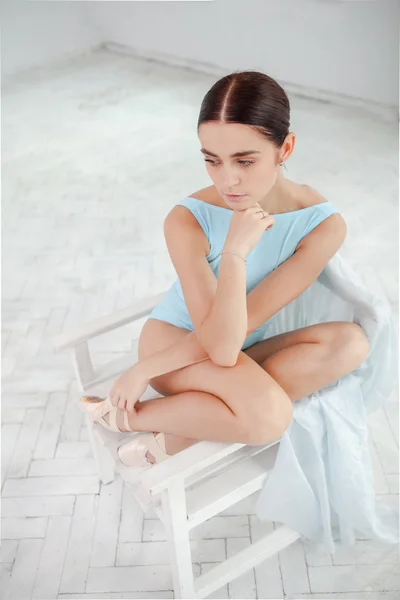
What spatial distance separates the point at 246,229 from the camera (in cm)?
147

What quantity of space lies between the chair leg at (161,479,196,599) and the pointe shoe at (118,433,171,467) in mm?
152

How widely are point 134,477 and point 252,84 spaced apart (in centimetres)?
105

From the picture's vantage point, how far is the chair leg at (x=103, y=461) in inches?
80.1

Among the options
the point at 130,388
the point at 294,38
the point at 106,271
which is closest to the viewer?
the point at 130,388

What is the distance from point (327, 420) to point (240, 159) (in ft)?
2.50

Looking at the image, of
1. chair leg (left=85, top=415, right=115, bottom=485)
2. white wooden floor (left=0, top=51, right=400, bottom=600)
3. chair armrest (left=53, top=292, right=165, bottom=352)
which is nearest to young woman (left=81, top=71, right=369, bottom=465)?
chair armrest (left=53, top=292, right=165, bottom=352)

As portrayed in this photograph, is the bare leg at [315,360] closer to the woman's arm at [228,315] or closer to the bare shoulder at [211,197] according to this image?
the woman's arm at [228,315]

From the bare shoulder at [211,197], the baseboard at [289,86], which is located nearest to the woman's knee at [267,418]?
the bare shoulder at [211,197]

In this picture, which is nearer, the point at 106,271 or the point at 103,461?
the point at 103,461

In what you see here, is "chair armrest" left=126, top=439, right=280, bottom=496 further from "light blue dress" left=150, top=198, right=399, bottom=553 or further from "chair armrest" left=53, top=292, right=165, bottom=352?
"chair armrest" left=53, top=292, right=165, bottom=352

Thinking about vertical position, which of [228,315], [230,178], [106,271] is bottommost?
[106,271]

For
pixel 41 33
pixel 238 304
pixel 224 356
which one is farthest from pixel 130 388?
pixel 41 33

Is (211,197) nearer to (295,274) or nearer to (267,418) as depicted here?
(295,274)

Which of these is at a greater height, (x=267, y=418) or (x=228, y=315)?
(x=228, y=315)
